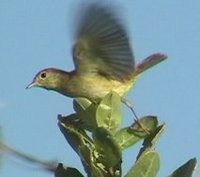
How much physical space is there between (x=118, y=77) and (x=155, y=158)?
941 millimetres

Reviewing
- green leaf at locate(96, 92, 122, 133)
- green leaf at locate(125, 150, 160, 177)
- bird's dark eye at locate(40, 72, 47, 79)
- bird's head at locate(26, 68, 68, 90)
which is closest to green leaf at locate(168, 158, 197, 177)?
green leaf at locate(125, 150, 160, 177)

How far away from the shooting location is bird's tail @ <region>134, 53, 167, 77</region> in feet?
10.1

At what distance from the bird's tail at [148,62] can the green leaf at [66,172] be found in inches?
42.2

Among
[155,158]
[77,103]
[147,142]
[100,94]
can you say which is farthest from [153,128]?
[100,94]

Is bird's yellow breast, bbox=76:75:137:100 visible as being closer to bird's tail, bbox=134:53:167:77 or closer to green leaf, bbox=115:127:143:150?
bird's tail, bbox=134:53:167:77

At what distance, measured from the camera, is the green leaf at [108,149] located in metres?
2.04

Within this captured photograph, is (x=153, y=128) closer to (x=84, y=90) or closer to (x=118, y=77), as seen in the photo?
(x=118, y=77)

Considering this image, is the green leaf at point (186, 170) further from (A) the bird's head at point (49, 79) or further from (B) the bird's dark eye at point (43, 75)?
(B) the bird's dark eye at point (43, 75)

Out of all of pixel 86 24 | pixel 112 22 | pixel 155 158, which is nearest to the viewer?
pixel 155 158

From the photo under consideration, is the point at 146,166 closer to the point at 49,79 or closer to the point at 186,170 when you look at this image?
the point at 186,170

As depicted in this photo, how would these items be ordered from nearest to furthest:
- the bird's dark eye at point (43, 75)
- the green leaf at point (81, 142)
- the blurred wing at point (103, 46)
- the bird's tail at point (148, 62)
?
the green leaf at point (81, 142) → the blurred wing at point (103, 46) → the bird's tail at point (148, 62) → the bird's dark eye at point (43, 75)

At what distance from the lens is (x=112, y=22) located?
2342 millimetres

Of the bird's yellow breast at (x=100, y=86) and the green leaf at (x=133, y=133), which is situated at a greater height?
the bird's yellow breast at (x=100, y=86)

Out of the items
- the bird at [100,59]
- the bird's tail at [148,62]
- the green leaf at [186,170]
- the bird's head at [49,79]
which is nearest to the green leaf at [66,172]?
the green leaf at [186,170]
